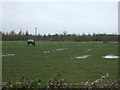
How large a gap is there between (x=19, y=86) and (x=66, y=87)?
1182mm

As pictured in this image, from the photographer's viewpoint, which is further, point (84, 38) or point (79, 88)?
point (84, 38)

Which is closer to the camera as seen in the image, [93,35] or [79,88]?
[79,88]

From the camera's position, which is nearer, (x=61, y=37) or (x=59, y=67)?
(x=59, y=67)

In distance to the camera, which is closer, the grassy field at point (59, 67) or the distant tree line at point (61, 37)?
the grassy field at point (59, 67)

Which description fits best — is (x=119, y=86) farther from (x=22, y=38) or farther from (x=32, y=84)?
(x=22, y=38)

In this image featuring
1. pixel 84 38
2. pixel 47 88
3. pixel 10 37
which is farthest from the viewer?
pixel 84 38

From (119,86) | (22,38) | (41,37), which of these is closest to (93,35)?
(41,37)

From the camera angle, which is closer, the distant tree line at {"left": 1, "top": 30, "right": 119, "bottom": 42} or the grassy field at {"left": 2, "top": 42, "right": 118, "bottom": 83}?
the grassy field at {"left": 2, "top": 42, "right": 118, "bottom": 83}

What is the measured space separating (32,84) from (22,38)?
61354 millimetres

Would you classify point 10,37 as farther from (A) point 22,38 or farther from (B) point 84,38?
(B) point 84,38

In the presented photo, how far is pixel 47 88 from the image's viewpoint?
5602mm

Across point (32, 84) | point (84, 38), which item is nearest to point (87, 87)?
point (32, 84)

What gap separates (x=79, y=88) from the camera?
18.5 ft

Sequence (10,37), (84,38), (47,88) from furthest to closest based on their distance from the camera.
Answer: (84,38) → (10,37) → (47,88)
